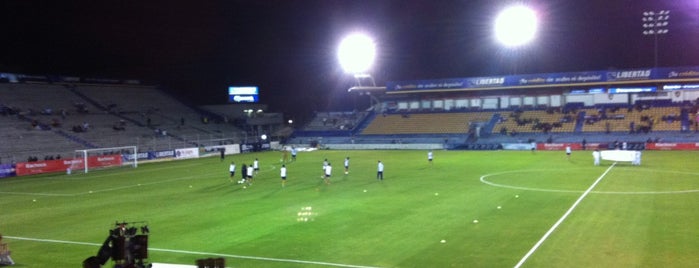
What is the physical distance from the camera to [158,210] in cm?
2297

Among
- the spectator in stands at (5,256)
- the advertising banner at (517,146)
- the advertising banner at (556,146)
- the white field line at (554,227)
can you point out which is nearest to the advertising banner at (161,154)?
the advertising banner at (517,146)

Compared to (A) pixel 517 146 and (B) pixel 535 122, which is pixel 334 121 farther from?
(A) pixel 517 146

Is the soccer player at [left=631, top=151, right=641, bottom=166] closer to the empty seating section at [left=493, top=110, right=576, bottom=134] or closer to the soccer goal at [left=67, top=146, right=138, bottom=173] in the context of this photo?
the empty seating section at [left=493, top=110, right=576, bottom=134]

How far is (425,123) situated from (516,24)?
19.4m

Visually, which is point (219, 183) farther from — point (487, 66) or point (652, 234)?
point (487, 66)

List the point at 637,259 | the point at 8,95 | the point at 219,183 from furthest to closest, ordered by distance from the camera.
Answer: the point at 8,95
the point at 219,183
the point at 637,259

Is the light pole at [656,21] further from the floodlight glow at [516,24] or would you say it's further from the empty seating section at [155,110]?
the empty seating section at [155,110]

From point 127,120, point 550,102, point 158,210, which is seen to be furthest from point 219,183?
point 550,102

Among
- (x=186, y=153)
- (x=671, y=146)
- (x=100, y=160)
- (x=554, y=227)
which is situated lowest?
(x=554, y=227)

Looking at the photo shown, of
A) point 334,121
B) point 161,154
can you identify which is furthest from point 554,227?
point 334,121

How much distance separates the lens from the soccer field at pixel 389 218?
14.0 m

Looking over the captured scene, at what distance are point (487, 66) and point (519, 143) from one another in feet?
62.6

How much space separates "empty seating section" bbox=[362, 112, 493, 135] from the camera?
68.9 metres

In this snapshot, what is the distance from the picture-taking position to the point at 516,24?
5759 cm
